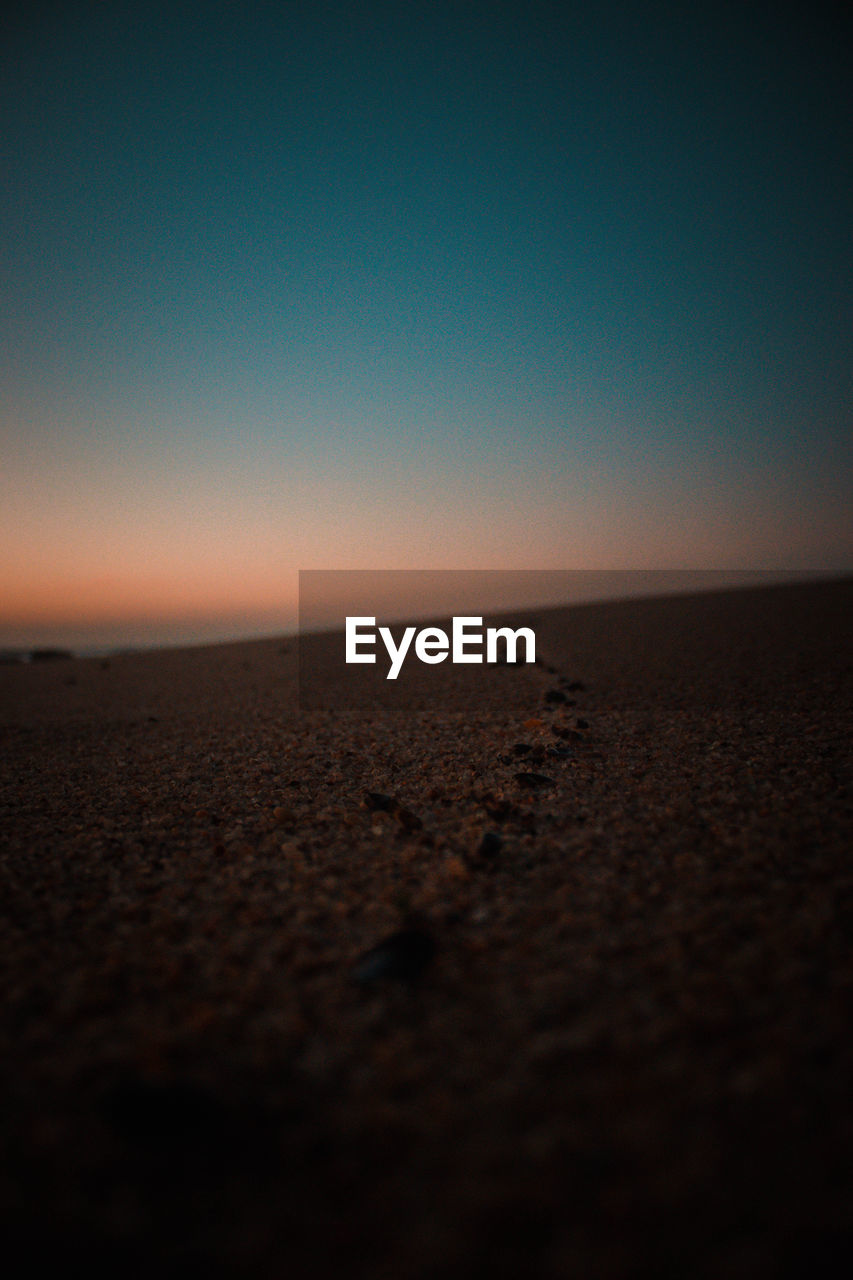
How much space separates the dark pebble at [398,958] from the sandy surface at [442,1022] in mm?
14

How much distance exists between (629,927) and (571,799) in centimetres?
152

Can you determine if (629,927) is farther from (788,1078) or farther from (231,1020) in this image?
(231,1020)

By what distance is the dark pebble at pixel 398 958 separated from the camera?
2.29 meters

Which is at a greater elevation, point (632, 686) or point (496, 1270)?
point (632, 686)

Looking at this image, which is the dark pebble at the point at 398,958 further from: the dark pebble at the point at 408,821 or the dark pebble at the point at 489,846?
the dark pebble at the point at 408,821

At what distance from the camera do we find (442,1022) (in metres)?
2.05

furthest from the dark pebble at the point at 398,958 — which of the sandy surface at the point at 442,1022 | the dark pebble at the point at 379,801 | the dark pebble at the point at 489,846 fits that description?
the dark pebble at the point at 379,801

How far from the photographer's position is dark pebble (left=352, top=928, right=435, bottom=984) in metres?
2.29

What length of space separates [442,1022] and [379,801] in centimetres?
215

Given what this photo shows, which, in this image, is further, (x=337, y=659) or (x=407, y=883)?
(x=337, y=659)

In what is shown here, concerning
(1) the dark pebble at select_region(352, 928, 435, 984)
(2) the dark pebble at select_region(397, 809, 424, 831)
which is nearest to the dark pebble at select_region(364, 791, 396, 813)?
(2) the dark pebble at select_region(397, 809, 424, 831)

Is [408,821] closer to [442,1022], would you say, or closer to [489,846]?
[489,846]

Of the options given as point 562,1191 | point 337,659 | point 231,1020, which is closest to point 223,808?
point 231,1020

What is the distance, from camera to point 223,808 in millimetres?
4340
